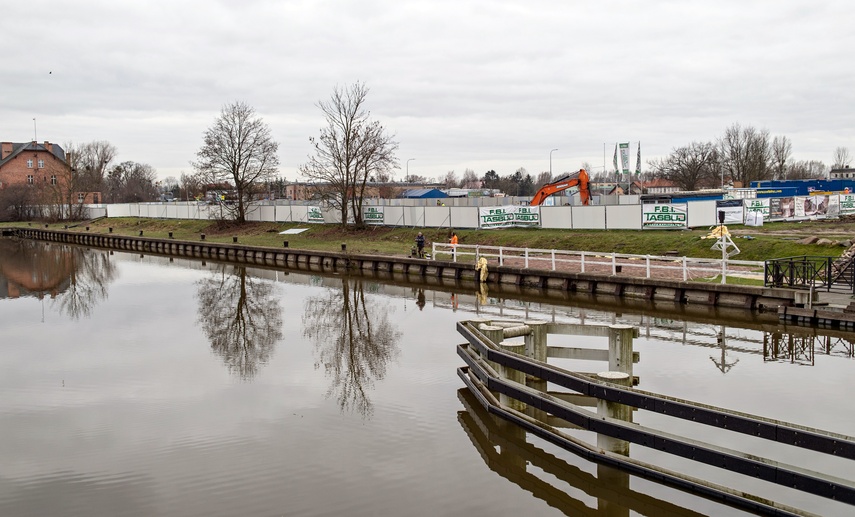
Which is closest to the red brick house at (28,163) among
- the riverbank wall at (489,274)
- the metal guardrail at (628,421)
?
the riverbank wall at (489,274)

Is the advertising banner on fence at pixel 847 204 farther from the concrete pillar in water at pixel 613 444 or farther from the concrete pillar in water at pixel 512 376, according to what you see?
the concrete pillar in water at pixel 613 444

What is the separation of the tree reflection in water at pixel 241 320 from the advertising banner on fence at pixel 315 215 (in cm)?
2338

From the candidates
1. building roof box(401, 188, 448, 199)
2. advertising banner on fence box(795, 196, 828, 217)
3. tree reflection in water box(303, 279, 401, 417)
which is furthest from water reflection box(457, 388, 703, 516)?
building roof box(401, 188, 448, 199)

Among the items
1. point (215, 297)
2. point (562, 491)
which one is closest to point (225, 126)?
point (215, 297)

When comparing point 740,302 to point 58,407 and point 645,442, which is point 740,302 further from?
point 58,407

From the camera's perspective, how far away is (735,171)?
9925 cm

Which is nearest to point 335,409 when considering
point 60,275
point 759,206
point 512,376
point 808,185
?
point 512,376

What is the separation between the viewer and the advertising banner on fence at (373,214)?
58312 mm

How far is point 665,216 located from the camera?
42562 millimetres

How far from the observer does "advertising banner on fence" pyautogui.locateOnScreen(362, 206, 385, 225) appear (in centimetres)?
5831

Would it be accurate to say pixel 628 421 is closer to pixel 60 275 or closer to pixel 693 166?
pixel 60 275

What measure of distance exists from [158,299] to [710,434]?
84.4 feet

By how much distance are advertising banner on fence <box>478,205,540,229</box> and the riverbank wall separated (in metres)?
10.4

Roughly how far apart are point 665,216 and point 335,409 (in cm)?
3215
